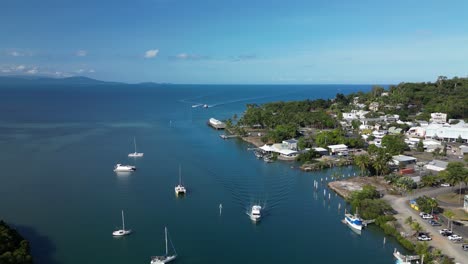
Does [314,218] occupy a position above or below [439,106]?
below

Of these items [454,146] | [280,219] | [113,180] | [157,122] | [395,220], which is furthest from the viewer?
[157,122]

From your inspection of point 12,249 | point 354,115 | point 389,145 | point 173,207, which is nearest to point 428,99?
point 354,115

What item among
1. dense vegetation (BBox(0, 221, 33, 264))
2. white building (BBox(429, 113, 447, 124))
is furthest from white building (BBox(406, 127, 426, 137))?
dense vegetation (BBox(0, 221, 33, 264))

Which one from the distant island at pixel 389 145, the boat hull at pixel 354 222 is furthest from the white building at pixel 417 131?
the boat hull at pixel 354 222

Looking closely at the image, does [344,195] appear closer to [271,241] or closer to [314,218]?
[314,218]

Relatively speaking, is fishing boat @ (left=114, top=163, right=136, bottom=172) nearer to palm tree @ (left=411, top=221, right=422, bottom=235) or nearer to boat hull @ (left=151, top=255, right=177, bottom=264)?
boat hull @ (left=151, top=255, right=177, bottom=264)

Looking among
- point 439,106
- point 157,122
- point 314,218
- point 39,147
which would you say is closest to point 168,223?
point 314,218

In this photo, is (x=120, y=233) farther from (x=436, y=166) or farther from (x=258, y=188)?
(x=436, y=166)
